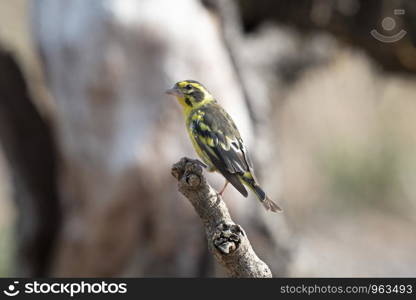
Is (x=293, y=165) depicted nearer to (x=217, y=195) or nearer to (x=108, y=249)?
(x=108, y=249)

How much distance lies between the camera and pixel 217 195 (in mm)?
3504

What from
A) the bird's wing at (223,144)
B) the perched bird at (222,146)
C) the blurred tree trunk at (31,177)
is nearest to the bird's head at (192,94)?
the perched bird at (222,146)

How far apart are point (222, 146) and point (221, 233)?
551mm

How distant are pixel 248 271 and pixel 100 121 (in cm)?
583

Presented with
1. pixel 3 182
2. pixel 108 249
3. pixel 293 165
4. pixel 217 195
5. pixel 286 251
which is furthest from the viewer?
pixel 293 165

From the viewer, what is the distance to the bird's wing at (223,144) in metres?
3.65

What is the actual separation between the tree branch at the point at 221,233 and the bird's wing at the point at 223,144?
168mm

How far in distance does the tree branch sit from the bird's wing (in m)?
0.17

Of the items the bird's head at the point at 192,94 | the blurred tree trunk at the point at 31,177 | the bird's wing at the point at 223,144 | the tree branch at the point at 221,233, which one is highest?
the bird's head at the point at 192,94

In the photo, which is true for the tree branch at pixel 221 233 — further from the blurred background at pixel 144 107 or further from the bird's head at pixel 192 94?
the blurred background at pixel 144 107

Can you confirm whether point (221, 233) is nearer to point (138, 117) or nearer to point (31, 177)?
point (138, 117)

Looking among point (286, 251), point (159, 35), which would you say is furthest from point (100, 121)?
point (286, 251)

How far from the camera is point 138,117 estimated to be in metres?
8.87

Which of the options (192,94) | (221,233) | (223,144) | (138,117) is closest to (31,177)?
(138,117)
